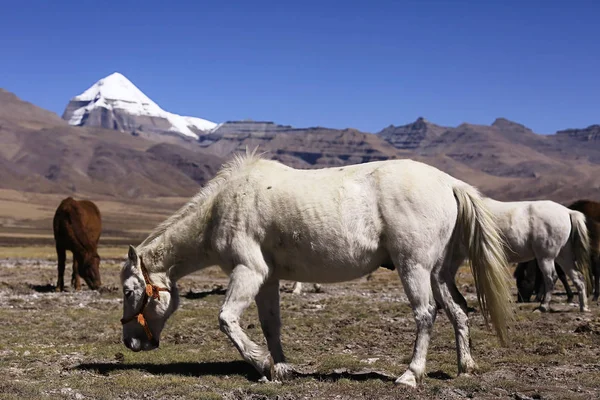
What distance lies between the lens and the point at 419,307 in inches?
362

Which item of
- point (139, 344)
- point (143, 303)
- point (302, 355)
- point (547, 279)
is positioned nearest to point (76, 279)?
point (302, 355)

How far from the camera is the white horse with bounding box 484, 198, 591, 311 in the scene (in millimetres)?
18125

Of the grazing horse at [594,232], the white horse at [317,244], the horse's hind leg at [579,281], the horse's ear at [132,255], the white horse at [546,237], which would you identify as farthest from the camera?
the grazing horse at [594,232]

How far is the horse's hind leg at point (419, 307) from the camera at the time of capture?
916 centimetres

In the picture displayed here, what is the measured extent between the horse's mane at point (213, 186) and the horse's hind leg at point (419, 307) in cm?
287

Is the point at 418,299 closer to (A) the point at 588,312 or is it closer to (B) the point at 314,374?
(B) the point at 314,374

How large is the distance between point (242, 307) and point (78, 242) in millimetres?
15180

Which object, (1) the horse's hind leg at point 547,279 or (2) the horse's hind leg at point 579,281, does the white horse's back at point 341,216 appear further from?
(2) the horse's hind leg at point 579,281

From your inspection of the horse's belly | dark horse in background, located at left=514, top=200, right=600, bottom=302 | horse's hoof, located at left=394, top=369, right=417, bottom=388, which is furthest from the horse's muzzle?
dark horse in background, located at left=514, top=200, right=600, bottom=302

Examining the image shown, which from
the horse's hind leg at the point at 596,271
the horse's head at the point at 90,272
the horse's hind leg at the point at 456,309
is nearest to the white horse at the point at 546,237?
the horse's hind leg at the point at 596,271

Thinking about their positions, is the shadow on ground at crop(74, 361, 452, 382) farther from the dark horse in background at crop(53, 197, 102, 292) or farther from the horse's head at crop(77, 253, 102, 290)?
the dark horse in background at crop(53, 197, 102, 292)

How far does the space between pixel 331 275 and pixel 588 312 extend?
10.6 meters

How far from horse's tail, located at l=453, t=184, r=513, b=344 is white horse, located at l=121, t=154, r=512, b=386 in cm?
1

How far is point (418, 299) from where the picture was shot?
9180mm
